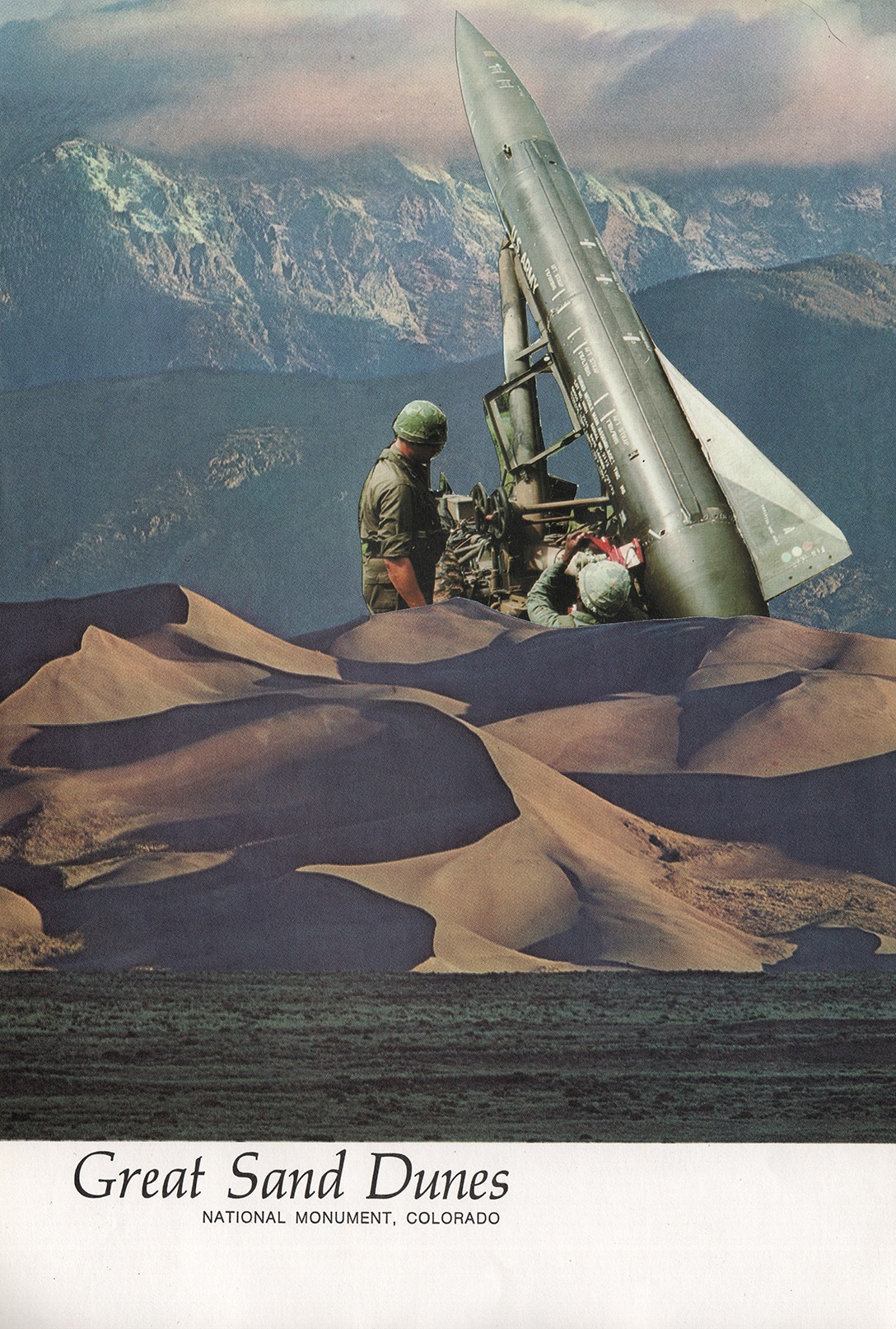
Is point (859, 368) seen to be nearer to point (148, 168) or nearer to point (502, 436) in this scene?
point (502, 436)

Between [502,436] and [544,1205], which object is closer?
[544,1205]

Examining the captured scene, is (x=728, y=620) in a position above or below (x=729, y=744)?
above

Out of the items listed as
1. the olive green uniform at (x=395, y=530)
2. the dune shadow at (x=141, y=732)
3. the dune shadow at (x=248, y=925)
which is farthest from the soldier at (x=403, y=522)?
the dune shadow at (x=248, y=925)

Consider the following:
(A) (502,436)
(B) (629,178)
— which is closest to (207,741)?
(A) (502,436)

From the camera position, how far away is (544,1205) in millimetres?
4500

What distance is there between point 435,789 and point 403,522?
0.98m

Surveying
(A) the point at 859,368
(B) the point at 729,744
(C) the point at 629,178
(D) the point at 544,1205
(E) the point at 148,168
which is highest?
(E) the point at 148,168

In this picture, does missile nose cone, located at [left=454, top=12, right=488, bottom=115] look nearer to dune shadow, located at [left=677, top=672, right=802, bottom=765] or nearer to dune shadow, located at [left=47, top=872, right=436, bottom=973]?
dune shadow, located at [left=677, top=672, right=802, bottom=765]

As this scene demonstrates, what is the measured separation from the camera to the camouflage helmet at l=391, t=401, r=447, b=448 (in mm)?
5414

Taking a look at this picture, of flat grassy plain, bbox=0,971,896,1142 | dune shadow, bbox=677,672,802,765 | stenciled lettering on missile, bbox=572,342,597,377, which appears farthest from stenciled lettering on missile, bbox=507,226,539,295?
flat grassy plain, bbox=0,971,896,1142

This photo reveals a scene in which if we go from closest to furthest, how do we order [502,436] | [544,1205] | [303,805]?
[544,1205]
[303,805]
[502,436]

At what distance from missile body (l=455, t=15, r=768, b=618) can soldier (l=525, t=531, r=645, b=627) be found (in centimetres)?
11

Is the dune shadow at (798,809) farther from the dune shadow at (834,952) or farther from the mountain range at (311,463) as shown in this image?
the mountain range at (311,463)

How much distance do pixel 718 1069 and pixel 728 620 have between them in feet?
4.96
